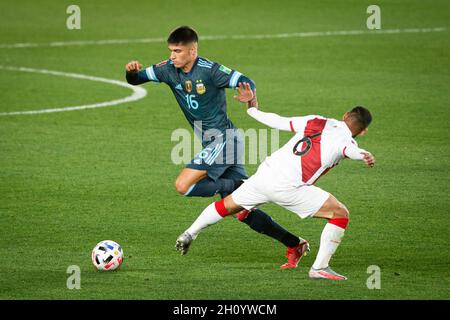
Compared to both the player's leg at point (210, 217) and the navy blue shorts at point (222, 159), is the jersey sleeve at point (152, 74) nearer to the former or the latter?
the navy blue shorts at point (222, 159)

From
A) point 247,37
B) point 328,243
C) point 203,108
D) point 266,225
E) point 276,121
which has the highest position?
point 247,37

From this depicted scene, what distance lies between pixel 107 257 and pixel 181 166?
14.3 ft

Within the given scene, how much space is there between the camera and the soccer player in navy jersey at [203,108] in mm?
9297

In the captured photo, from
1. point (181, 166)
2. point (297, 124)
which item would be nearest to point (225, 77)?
point (297, 124)

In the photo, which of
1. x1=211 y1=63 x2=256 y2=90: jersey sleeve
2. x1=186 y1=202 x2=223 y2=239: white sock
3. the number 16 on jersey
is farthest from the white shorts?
the number 16 on jersey

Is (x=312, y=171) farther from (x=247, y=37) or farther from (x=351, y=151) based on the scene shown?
(x=247, y=37)

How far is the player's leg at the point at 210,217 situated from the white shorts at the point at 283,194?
0.22 meters

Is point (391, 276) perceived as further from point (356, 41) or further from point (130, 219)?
point (356, 41)

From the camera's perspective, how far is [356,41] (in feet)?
70.8

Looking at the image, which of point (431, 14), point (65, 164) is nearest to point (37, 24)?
point (431, 14)

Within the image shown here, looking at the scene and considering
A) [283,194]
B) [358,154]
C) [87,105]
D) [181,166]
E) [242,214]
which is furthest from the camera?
[87,105]

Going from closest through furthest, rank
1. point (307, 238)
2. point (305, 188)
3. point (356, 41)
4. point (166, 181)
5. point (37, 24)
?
1. point (305, 188)
2. point (307, 238)
3. point (166, 181)
4. point (356, 41)
5. point (37, 24)

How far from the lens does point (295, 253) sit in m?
8.86

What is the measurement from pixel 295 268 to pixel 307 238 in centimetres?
107
